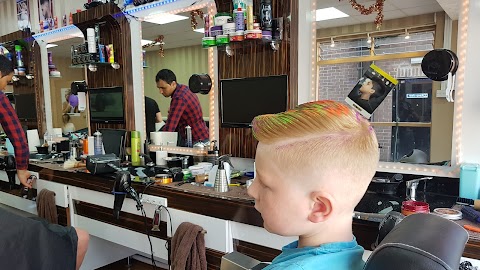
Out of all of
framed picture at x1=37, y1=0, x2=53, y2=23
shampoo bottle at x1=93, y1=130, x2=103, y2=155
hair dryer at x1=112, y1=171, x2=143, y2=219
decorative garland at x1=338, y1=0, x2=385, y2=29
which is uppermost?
framed picture at x1=37, y1=0, x2=53, y2=23

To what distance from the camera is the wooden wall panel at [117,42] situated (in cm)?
322

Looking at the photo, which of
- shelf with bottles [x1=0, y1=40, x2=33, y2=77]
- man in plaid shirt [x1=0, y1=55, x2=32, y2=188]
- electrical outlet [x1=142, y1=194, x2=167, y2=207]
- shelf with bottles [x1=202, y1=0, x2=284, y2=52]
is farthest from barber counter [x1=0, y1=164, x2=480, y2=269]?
shelf with bottles [x1=0, y1=40, x2=33, y2=77]

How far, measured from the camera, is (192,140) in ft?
9.56

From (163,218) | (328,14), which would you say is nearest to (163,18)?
(328,14)

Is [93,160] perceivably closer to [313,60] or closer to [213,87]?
[213,87]

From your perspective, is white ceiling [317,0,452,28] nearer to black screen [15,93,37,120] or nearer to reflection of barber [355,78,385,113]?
reflection of barber [355,78,385,113]

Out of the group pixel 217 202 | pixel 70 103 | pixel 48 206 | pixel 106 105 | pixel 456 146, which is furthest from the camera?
pixel 70 103

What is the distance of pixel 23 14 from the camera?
14.8 ft

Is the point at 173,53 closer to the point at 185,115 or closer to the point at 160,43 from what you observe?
the point at 160,43

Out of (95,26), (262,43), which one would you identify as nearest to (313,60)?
(262,43)

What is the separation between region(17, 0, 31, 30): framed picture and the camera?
4457 mm

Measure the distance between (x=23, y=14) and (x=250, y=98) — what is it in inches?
145

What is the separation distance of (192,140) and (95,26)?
5.22 feet

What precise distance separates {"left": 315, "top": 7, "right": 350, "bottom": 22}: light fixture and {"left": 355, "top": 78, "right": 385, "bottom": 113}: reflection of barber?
494mm
